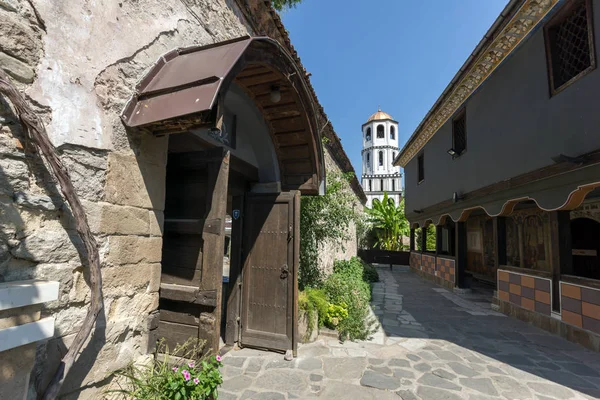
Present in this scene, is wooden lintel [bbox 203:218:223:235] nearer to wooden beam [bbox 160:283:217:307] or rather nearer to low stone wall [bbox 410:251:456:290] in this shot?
wooden beam [bbox 160:283:217:307]

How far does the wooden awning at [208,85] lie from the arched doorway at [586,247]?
915 cm

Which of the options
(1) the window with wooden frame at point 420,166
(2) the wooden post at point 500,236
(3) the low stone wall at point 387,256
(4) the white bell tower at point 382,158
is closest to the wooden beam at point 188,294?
(2) the wooden post at point 500,236

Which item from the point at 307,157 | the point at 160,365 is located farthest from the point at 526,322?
the point at 160,365

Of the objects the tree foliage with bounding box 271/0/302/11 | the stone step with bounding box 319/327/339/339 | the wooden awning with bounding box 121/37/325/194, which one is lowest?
the stone step with bounding box 319/327/339/339

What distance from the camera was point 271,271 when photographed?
4195 mm

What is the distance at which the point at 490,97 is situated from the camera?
7430 millimetres

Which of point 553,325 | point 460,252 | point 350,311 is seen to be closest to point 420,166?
point 460,252

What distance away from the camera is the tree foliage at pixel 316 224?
580cm

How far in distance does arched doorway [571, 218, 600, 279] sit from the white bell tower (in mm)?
36005

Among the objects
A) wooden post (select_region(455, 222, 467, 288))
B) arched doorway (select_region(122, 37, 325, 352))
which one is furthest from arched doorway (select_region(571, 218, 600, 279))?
arched doorway (select_region(122, 37, 325, 352))

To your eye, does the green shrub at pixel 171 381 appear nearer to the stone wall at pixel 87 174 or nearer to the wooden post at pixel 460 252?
the stone wall at pixel 87 174

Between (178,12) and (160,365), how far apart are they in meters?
2.83

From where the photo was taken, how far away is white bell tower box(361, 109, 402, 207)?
45.2 metres

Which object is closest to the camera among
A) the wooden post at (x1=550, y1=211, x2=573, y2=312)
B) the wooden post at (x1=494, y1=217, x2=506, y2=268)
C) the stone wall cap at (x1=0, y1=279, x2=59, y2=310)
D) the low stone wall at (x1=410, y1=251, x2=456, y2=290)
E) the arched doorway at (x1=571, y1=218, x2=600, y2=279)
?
the stone wall cap at (x1=0, y1=279, x2=59, y2=310)
